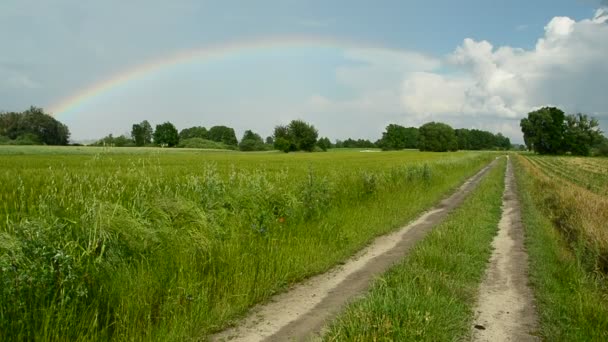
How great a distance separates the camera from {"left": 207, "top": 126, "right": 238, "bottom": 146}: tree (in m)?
176

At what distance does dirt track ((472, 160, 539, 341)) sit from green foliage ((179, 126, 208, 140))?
178981mm

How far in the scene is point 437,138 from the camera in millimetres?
155125

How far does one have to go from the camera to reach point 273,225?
892 cm

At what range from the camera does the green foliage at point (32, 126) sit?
84938 mm

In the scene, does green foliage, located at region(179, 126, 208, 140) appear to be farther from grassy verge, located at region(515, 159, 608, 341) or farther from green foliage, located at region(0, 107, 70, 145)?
grassy verge, located at region(515, 159, 608, 341)

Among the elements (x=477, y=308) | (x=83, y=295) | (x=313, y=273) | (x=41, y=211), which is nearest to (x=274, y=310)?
(x=313, y=273)

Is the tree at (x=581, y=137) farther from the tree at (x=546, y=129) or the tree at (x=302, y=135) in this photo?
the tree at (x=302, y=135)

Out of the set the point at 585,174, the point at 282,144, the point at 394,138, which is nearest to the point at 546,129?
the point at 394,138

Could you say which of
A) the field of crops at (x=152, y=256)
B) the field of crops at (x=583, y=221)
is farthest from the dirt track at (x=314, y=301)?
the field of crops at (x=583, y=221)

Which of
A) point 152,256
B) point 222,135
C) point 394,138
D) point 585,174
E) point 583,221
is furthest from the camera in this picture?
point 222,135

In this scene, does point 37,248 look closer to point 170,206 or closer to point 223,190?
point 170,206

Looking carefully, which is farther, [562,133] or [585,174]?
[562,133]

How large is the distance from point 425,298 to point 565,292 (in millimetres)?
2821

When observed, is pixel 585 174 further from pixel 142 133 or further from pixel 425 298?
pixel 142 133
